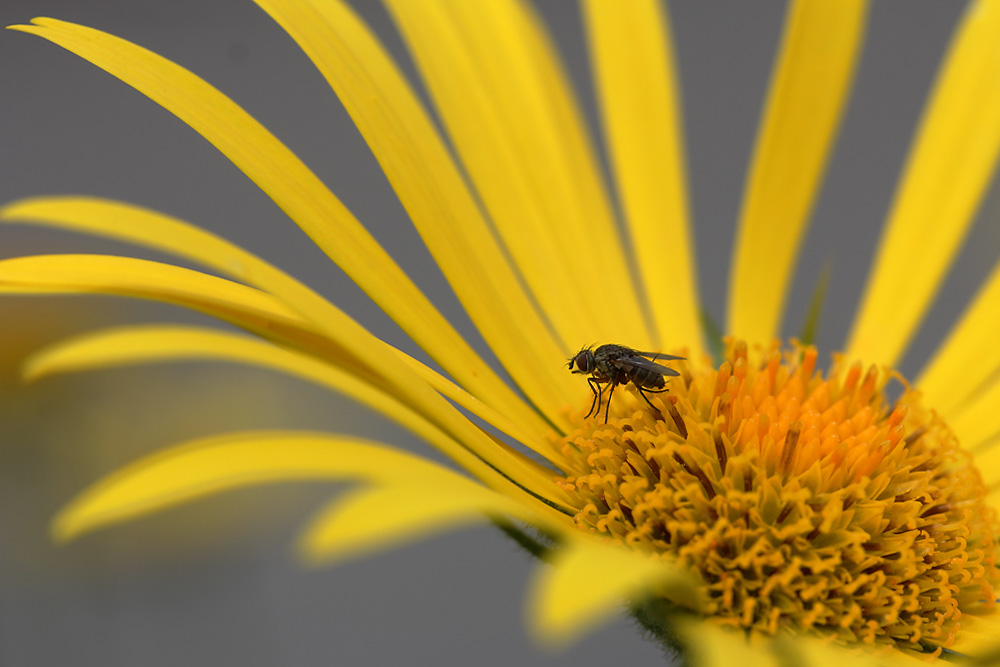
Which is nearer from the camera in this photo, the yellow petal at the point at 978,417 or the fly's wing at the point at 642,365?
the fly's wing at the point at 642,365

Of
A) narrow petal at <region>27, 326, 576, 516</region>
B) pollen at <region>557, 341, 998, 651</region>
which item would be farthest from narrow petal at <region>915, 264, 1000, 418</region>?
narrow petal at <region>27, 326, 576, 516</region>

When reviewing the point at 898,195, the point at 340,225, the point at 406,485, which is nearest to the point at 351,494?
the point at 406,485

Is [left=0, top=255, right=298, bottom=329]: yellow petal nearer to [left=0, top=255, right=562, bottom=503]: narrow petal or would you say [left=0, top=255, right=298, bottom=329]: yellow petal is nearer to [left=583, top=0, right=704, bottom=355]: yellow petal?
[left=0, top=255, right=562, bottom=503]: narrow petal

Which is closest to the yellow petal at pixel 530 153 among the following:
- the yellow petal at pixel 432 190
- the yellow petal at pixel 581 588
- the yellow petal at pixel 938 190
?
the yellow petal at pixel 432 190

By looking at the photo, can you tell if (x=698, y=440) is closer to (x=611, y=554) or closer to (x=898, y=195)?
(x=611, y=554)

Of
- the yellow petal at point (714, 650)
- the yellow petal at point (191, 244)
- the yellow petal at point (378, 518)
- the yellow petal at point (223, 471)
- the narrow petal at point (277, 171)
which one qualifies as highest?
the narrow petal at point (277, 171)

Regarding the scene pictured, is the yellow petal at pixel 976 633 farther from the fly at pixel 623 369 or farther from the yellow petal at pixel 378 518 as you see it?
the yellow petal at pixel 378 518

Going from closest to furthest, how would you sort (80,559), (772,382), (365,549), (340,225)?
1. (365,549)
2. (340,225)
3. (772,382)
4. (80,559)
